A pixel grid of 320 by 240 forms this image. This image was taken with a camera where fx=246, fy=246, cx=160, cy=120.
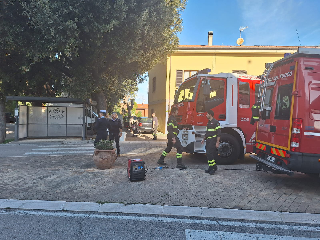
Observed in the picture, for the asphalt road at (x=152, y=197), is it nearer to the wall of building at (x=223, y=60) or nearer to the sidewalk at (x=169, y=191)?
the sidewalk at (x=169, y=191)

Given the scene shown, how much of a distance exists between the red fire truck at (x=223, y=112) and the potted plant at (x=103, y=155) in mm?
2370

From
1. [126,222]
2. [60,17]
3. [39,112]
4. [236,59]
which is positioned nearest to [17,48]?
[60,17]

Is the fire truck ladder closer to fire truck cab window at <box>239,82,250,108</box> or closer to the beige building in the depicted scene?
fire truck cab window at <box>239,82,250,108</box>

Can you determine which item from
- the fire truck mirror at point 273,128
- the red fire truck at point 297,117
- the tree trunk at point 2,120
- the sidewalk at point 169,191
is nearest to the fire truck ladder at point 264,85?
the red fire truck at point 297,117

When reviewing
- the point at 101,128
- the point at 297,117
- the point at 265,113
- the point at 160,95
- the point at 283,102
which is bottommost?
the point at 101,128

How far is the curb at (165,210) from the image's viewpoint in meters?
3.95

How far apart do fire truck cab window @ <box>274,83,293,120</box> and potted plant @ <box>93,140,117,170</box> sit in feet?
14.9

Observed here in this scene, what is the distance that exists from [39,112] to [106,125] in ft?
33.0

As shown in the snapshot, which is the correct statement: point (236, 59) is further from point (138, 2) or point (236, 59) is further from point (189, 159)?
point (189, 159)

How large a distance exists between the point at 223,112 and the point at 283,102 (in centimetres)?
250

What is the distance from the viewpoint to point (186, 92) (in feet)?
27.7

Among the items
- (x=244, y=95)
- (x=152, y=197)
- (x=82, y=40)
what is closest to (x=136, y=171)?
(x=152, y=197)

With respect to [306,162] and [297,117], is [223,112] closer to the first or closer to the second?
[297,117]

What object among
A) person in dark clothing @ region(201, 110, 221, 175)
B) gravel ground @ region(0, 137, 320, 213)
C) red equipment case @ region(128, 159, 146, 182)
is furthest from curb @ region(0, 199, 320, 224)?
person in dark clothing @ region(201, 110, 221, 175)
